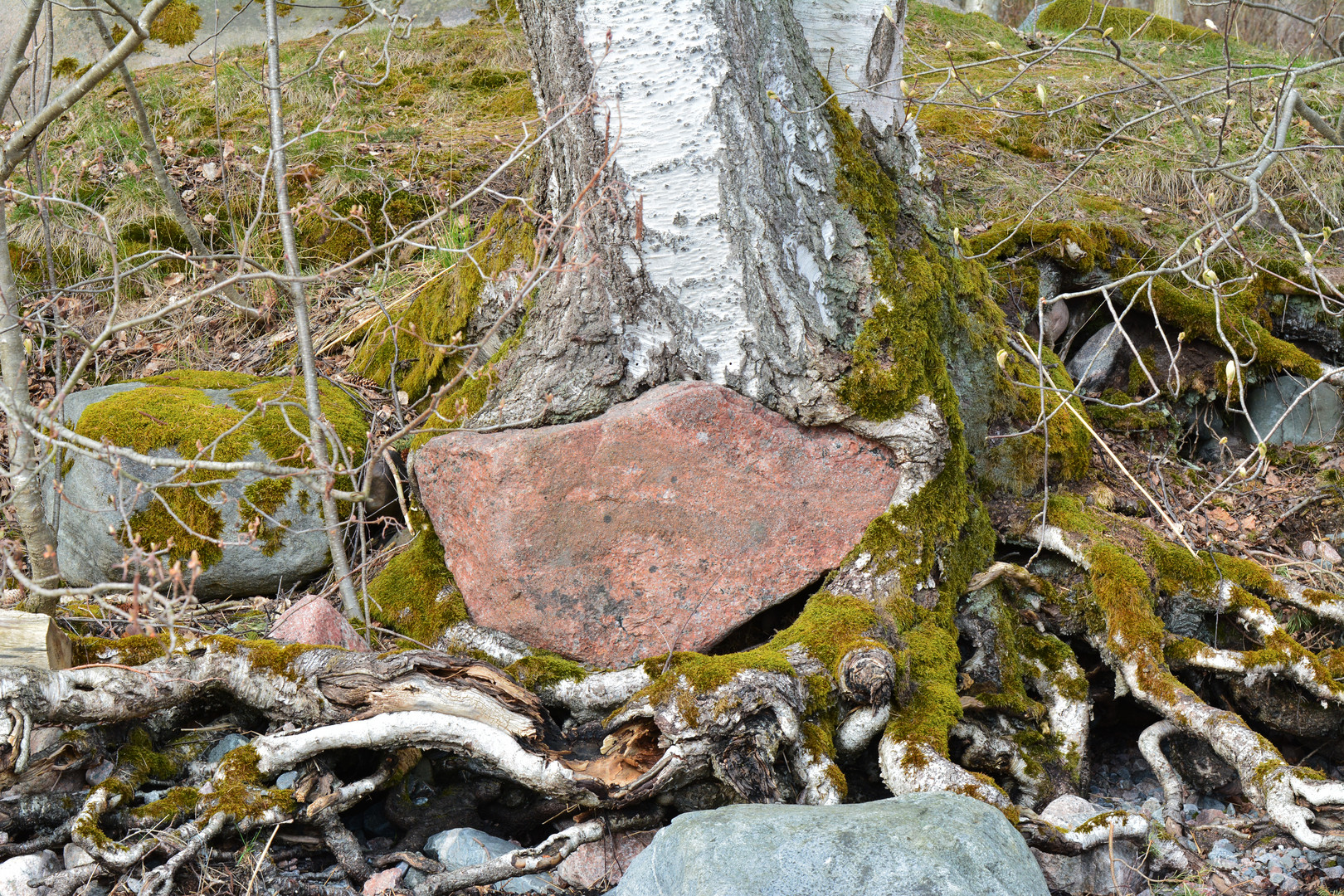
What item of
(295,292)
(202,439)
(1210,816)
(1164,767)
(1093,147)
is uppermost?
(295,292)

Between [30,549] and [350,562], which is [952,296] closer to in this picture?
[350,562]

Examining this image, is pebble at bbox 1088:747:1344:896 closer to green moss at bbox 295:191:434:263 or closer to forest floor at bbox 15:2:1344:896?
forest floor at bbox 15:2:1344:896

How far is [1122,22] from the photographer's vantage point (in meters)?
11.7

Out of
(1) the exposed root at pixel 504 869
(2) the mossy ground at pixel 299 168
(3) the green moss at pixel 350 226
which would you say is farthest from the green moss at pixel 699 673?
(3) the green moss at pixel 350 226

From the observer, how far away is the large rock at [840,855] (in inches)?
80.6

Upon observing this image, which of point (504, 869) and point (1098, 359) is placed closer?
point (504, 869)

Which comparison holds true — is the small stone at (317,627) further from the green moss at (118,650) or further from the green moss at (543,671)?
the green moss at (543,671)

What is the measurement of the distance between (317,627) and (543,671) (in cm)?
83

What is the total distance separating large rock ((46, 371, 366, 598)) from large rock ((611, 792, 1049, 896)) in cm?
250

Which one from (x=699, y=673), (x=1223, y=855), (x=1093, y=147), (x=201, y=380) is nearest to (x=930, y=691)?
(x=699, y=673)

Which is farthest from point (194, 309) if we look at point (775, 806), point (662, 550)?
point (775, 806)

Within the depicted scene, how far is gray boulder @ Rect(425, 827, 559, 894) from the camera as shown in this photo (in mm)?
2672

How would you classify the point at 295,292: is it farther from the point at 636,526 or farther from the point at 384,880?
the point at 384,880

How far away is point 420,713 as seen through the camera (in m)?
2.72
